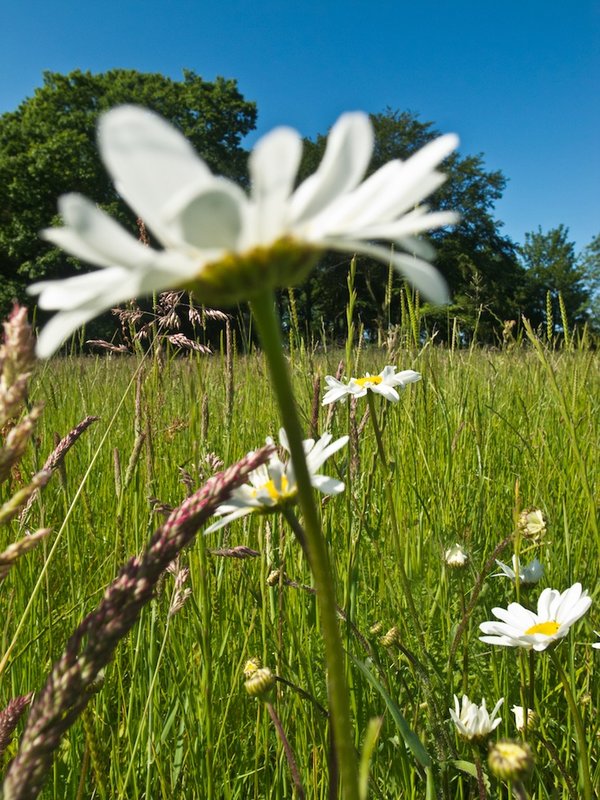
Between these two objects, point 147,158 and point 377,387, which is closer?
point 147,158

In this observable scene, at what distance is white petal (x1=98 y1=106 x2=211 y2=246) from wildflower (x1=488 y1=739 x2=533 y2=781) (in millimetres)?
404

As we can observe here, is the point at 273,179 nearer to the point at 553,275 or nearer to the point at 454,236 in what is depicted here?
the point at 454,236

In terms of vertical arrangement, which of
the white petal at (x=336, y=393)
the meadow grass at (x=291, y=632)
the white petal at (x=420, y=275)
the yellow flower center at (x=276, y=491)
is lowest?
the meadow grass at (x=291, y=632)

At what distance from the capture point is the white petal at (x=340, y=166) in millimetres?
275

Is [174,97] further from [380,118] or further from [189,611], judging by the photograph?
[189,611]

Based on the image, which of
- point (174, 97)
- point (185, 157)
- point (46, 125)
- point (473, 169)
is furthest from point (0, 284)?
point (185, 157)

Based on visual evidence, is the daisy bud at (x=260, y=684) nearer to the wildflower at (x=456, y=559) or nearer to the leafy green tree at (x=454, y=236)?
the wildflower at (x=456, y=559)

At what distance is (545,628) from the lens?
2.29ft

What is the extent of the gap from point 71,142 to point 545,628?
22141mm

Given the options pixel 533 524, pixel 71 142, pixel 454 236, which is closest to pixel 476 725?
pixel 533 524

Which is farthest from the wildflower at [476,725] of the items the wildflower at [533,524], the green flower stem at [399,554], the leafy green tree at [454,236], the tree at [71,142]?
the tree at [71,142]

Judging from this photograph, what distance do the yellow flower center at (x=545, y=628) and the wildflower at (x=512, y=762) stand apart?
0.29 meters

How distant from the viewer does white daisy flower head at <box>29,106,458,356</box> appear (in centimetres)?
24

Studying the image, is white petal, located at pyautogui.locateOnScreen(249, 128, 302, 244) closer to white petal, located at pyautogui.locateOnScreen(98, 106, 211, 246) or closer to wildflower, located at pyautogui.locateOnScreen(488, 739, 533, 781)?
white petal, located at pyautogui.locateOnScreen(98, 106, 211, 246)
